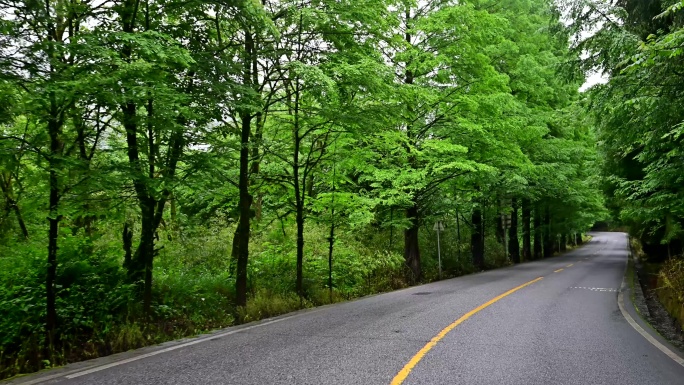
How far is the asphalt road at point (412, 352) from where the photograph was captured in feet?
16.2

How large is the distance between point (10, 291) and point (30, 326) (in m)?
0.63

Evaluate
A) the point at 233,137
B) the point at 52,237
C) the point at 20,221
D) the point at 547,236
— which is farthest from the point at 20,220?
the point at 547,236

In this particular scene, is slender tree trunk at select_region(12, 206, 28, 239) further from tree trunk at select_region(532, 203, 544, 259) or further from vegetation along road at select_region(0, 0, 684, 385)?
tree trunk at select_region(532, 203, 544, 259)

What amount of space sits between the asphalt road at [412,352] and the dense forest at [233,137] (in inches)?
51.7

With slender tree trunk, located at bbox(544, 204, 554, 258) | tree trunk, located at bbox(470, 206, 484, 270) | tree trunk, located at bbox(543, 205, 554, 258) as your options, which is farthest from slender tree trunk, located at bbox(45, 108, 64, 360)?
tree trunk, located at bbox(543, 205, 554, 258)

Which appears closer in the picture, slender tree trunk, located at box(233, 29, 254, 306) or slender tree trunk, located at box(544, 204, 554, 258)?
slender tree trunk, located at box(233, 29, 254, 306)

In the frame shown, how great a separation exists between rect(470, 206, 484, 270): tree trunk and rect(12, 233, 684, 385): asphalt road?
40.8 ft

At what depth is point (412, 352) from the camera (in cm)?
591

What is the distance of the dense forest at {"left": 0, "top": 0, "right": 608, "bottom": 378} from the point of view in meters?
5.87

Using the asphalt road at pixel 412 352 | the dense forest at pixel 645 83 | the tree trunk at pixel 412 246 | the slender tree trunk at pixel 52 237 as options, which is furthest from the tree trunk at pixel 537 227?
the slender tree trunk at pixel 52 237

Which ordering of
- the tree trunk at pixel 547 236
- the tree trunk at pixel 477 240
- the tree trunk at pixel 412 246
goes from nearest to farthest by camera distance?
the tree trunk at pixel 412 246 → the tree trunk at pixel 477 240 → the tree trunk at pixel 547 236

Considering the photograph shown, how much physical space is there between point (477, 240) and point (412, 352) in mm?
18318

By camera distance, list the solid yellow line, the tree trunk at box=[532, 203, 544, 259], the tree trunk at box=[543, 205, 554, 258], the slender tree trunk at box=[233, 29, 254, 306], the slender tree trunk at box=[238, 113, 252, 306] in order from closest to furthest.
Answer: the solid yellow line, the slender tree trunk at box=[233, 29, 254, 306], the slender tree trunk at box=[238, 113, 252, 306], the tree trunk at box=[532, 203, 544, 259], the tree trunk at box=[543, 205, 554, 258]

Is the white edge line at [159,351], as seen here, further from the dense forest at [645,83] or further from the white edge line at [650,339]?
the dense forest at [645,83]
